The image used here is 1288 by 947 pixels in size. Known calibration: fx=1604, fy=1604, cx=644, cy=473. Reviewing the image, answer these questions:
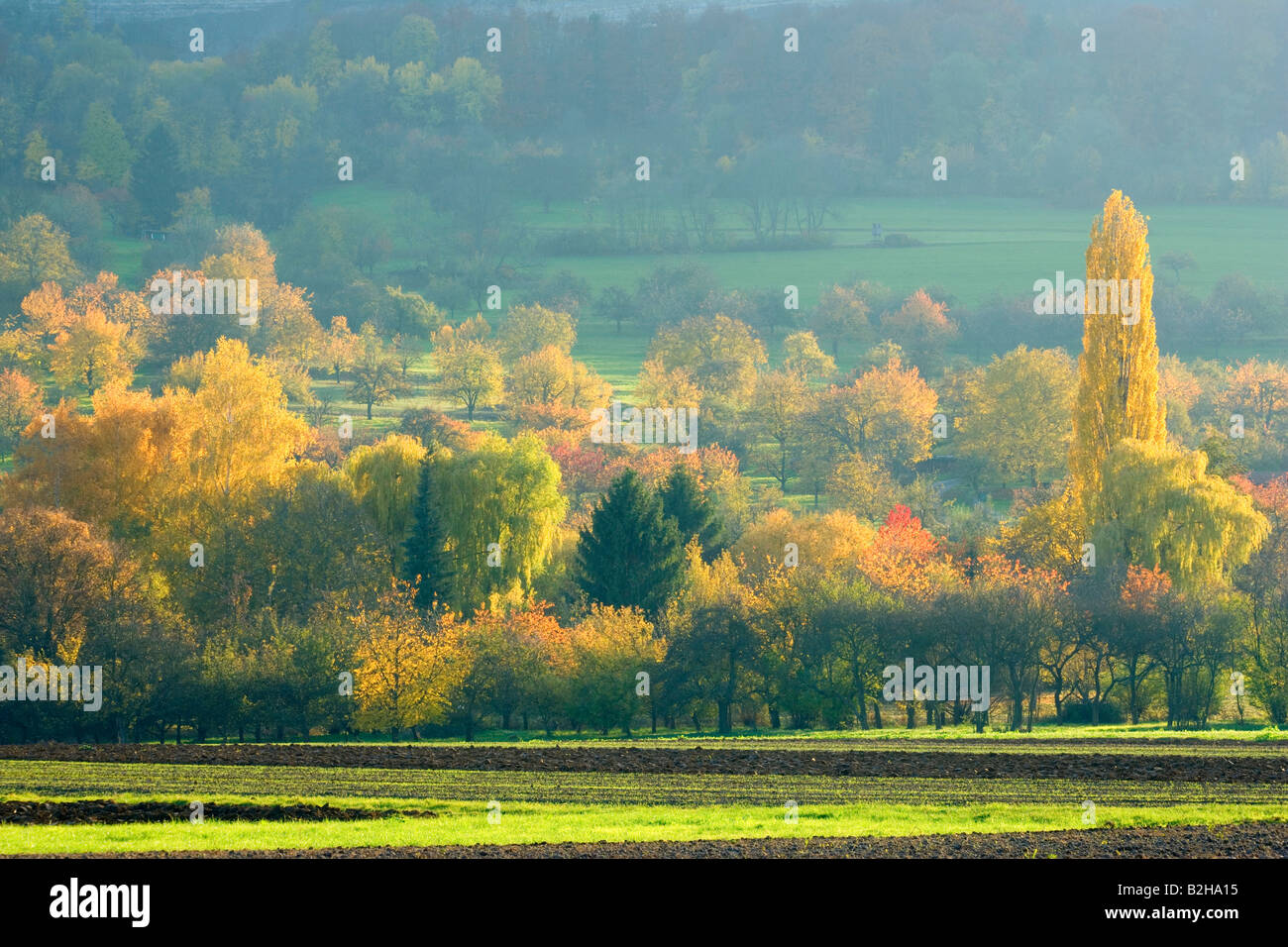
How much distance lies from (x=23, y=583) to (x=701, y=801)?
35485mm

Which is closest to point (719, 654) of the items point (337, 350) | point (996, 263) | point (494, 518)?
point (494, 518)

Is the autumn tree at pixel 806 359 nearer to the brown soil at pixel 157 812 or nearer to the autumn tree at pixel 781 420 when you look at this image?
the autumn tree at pixel 781 420

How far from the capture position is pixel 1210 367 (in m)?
147

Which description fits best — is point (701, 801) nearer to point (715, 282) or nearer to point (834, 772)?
point (834, 772)

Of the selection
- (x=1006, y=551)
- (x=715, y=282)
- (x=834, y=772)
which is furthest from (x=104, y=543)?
(x=715, y=282)

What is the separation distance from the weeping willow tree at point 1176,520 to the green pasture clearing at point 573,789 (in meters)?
36.8

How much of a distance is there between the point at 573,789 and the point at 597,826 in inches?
219

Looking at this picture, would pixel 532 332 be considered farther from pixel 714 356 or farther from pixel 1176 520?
pixel 1176 520

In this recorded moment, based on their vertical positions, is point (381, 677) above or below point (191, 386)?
below

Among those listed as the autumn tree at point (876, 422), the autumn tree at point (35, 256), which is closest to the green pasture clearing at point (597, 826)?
the autumn tree at point (876, 422)

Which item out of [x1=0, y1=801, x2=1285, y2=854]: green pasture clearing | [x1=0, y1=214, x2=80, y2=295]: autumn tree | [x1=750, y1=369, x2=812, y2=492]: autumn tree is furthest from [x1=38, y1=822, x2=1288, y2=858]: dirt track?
[x1=0, y1=214, x2=80, y2=295]: autumn tree

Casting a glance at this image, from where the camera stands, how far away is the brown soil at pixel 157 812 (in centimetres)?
2864

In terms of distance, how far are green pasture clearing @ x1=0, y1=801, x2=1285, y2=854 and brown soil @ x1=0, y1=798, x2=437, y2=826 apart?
2.37ft

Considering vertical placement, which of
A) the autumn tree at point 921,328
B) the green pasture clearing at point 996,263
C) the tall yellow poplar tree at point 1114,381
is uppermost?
the green pasture clearing at point 996,263
